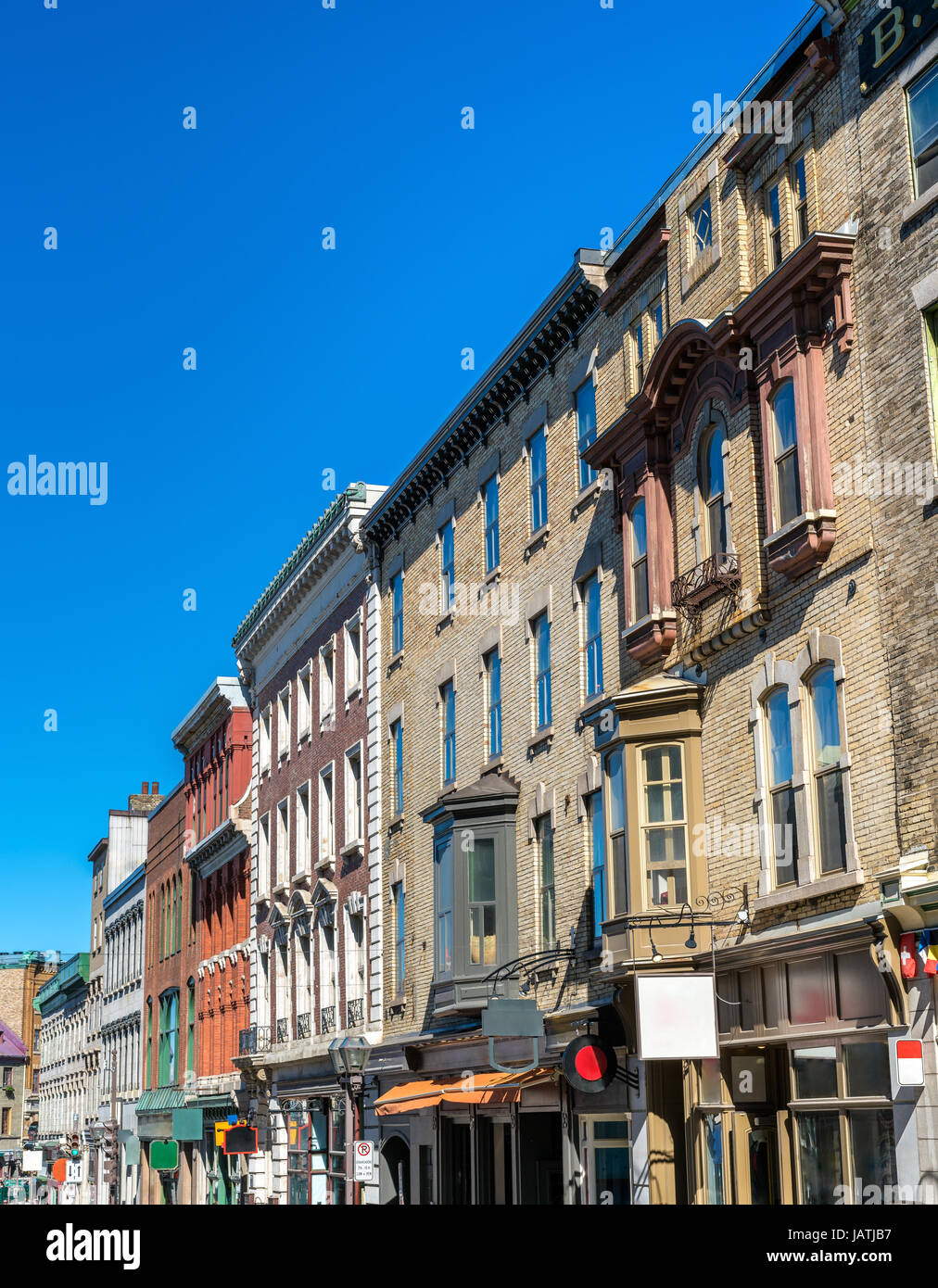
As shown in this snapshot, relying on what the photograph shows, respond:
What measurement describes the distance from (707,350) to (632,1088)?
10.2 meters

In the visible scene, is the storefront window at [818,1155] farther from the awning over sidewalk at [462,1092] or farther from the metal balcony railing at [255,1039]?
the metal balcony railing at [255,1039]

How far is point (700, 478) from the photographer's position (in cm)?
2117

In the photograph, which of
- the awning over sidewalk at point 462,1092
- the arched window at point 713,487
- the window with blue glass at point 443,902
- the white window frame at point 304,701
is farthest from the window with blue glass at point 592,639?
the white window frame at point 304,701

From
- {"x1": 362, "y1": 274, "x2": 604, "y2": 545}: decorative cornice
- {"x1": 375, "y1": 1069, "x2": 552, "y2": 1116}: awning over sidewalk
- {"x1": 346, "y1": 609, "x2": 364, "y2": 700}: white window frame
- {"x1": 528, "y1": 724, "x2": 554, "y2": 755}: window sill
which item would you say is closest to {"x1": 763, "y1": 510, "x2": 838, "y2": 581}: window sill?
{"x1": 528, "y1": 724, "x2": 554, "y2": 755}: window sill

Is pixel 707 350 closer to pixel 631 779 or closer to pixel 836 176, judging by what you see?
pixel 836 176

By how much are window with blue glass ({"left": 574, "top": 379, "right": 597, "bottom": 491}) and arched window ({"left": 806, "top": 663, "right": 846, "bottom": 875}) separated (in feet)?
27.0

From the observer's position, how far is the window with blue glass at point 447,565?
31.8 metres

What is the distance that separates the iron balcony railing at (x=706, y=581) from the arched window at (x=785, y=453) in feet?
4.17

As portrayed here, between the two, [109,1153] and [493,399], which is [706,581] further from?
[109,1153]

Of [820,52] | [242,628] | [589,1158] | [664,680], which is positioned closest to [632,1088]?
[589,1158]

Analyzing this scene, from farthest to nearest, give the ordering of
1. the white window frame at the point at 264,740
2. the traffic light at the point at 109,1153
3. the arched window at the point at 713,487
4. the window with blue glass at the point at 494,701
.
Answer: the traffic light at the point at 109,1153, the white window frame at the point at 264,740, the window with blue glass at the point at 494,701, the arched window at the point at 713,487

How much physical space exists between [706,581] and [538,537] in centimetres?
737

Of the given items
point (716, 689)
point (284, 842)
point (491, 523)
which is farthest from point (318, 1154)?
point (716, 689)

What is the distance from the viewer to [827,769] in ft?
Answer: 57.3
